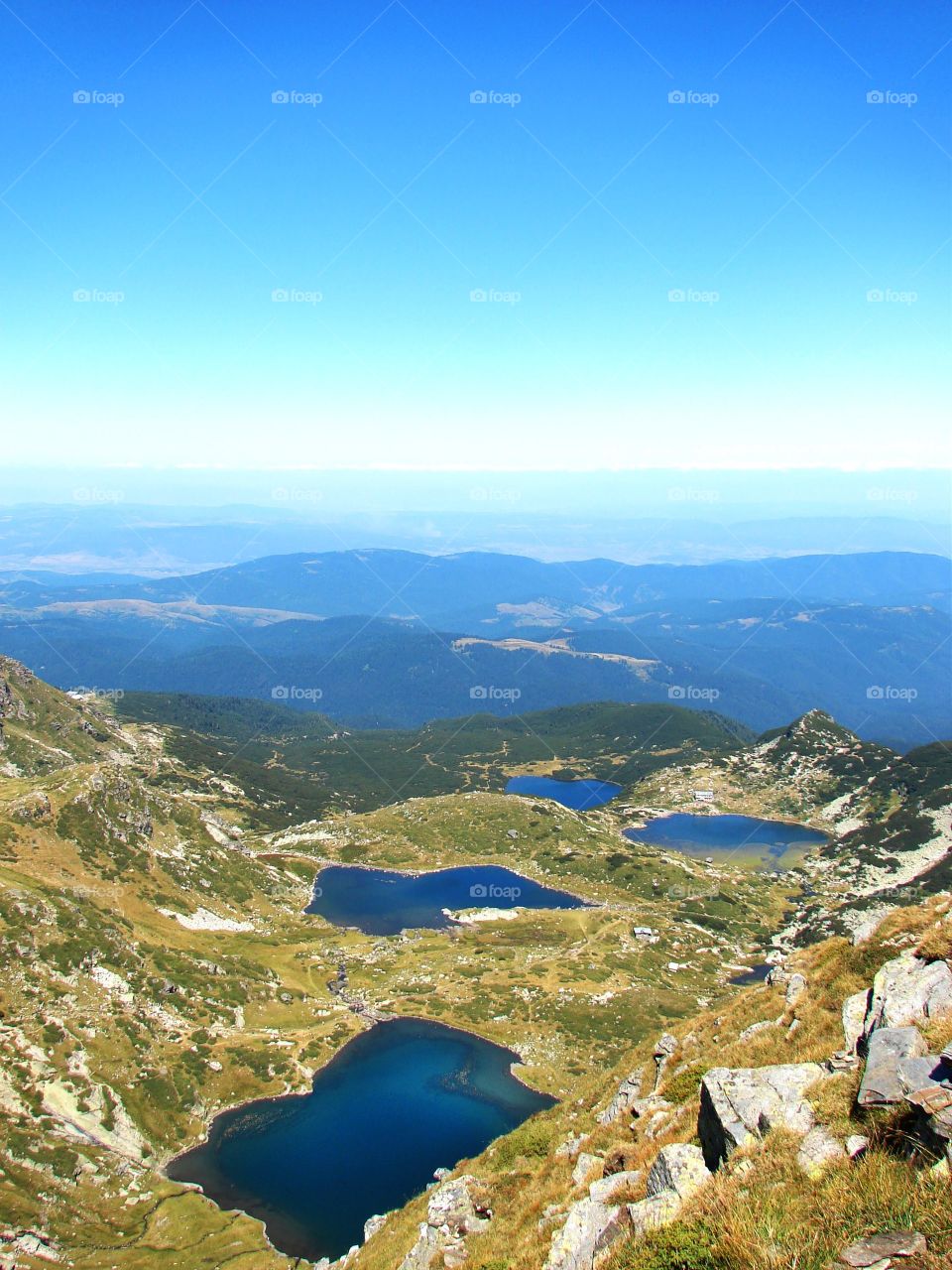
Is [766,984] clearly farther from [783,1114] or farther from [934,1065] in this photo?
[934,1065]

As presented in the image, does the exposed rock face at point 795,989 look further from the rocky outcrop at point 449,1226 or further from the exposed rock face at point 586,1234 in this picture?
the rocky outcrop at point 449,1226

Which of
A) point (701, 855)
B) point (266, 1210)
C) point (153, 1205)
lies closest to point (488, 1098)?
point (266, 1210)

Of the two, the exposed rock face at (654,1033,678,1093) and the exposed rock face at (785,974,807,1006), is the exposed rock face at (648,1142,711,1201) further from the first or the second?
the exposed rock face at (654,1033,678,1093)

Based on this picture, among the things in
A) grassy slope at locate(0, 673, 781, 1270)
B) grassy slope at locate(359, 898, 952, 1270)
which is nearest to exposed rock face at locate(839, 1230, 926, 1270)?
grassy slope at locate(359, 898, 952, 1270)

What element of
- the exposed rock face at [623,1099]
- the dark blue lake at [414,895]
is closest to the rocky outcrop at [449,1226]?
the exposed rock face at [623,1099]

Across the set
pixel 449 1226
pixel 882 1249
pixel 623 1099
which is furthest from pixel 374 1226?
pixel 882 1249
